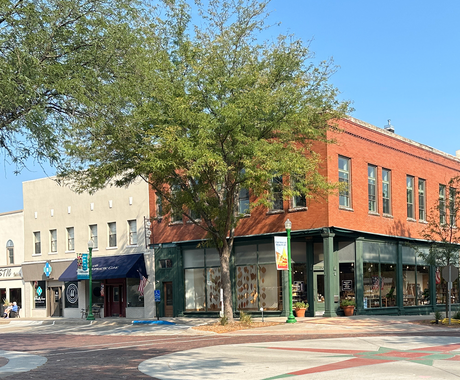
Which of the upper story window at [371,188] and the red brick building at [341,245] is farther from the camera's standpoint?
the upper story window at [371,188]

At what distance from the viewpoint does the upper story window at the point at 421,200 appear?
3816 centimetres

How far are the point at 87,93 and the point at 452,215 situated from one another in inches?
967

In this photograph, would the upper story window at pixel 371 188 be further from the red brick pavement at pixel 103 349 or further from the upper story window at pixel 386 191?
the red brick pavement at pixel 103 349

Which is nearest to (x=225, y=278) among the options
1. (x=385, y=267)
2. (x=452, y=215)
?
(x=385, y=267)

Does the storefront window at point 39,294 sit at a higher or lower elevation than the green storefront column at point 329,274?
lower

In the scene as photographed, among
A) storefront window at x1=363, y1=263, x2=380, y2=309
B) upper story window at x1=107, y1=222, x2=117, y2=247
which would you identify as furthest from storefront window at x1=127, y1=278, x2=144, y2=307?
storefront window at x1=363, y1=263, x2=380, y2=309

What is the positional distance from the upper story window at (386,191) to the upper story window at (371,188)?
3.03 ft

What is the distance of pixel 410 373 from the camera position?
12469 mm

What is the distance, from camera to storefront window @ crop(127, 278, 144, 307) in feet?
129

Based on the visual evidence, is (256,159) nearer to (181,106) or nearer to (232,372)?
(181,106)

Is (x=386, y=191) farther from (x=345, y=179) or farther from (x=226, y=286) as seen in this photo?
(x=226, y=286)

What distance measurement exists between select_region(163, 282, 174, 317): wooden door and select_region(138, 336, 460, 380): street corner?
18286 mm

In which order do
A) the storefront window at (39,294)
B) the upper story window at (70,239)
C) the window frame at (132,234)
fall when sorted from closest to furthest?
the window frame at (132,234) → the upper story window at (70,239) → the storefront window at (39,294)

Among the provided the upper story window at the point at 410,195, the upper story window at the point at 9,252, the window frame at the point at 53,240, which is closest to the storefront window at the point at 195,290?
the upper story window at the point at 410,195
